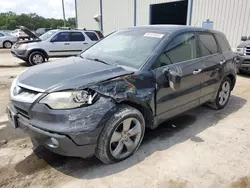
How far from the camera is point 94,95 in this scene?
2.44 meters

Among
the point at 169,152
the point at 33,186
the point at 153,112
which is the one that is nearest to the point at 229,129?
the point at 169,152

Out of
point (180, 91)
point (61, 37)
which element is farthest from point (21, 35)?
point (180, 91)

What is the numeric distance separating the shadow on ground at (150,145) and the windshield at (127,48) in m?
1.21

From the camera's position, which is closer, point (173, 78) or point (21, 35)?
point (173, 78)

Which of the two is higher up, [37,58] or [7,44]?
[37,58]

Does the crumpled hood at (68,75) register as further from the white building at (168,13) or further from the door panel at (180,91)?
the white building at (168,13)

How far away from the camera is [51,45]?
10352 millimetres

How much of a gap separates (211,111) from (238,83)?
10.2 feet

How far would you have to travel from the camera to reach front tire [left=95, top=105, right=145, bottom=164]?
8.36 ft

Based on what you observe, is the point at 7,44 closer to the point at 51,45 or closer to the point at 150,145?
the point at 51,45

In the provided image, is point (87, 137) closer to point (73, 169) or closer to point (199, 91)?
point (73, 169)

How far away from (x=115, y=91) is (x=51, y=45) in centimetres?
873

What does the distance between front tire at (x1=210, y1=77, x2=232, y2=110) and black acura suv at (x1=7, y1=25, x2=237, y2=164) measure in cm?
51

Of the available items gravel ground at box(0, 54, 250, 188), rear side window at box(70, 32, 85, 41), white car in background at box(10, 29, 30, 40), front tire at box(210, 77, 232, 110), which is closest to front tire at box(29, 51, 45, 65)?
rear side window at box(70, 32, 85, 41)
